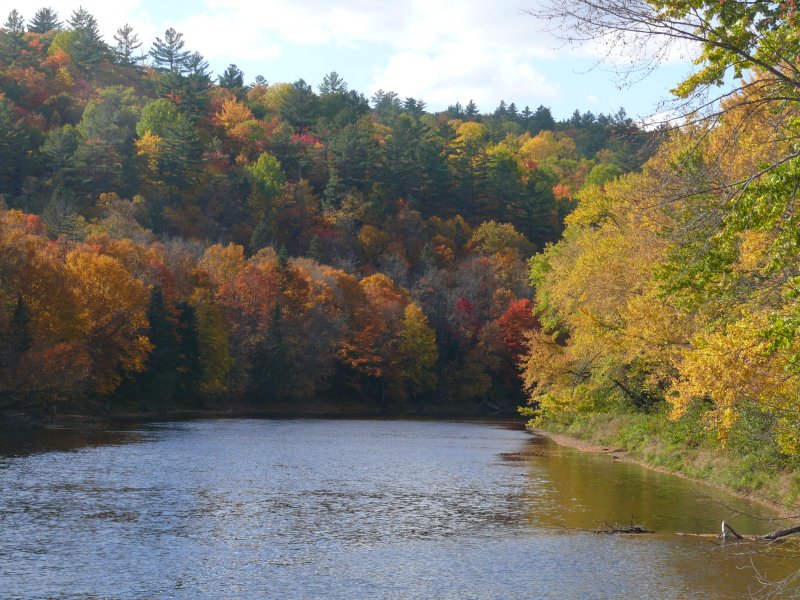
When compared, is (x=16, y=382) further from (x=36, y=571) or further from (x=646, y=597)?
(x=646, y=597)

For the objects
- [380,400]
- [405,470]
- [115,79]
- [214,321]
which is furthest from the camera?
[115,79]

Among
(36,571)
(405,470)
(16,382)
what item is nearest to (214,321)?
(16,382)

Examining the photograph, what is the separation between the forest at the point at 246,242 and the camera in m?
75.8

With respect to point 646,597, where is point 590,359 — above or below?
above

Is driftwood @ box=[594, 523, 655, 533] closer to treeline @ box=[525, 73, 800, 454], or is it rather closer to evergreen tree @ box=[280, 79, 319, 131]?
treeline @ box=[525, 73, 800, 454]

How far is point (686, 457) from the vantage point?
134ft

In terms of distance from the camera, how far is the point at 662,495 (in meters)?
34.1

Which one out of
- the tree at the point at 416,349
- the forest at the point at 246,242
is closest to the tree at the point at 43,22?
the forest at the point at 246,242

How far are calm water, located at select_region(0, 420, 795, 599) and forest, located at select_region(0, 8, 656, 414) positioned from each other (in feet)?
74.1

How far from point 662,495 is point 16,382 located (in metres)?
42.5

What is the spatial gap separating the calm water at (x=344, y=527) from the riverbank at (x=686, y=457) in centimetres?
125

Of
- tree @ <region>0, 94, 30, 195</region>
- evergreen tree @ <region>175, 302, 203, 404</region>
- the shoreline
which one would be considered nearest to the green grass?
the shoreline

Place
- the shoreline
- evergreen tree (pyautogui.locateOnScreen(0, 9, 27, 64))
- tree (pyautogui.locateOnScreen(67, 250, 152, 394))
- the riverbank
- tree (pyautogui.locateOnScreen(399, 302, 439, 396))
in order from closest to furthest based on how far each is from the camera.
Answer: the shoreline, the riverbank, tree (pyautogui.locateOnScreen(67, 250, 152, 394)), tree (pyautogui.locateOnScreen(399, 302, 439, 396)), evergreen tree (pyautogui.locateOnScreen(0, 9, 27, 64))

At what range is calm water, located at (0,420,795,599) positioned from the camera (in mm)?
21000
